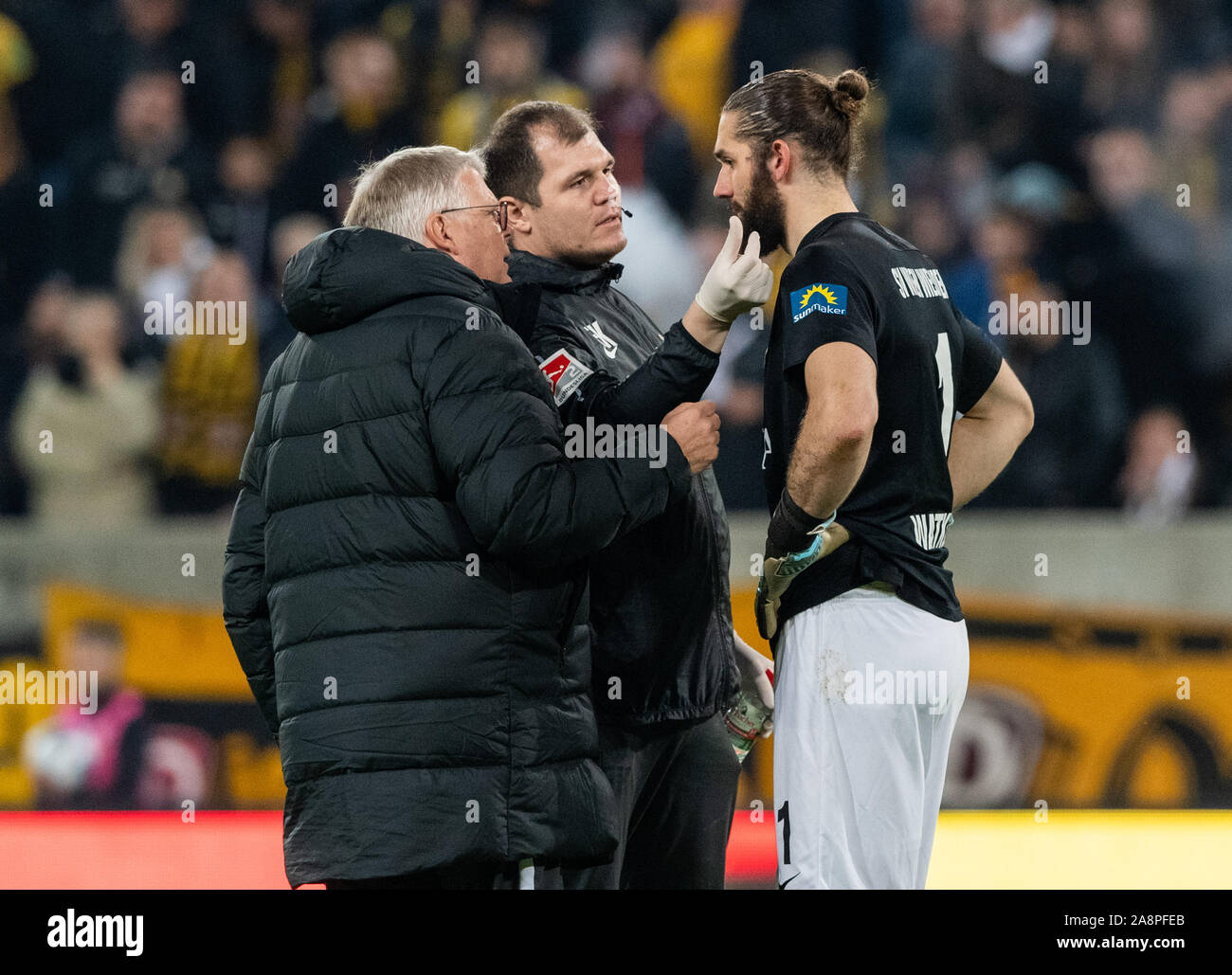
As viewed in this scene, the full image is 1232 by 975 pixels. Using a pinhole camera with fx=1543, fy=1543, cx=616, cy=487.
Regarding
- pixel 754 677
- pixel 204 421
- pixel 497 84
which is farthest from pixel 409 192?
pixel 497 84

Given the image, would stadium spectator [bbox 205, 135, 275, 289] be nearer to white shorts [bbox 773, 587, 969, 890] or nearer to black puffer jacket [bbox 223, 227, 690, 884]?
black puffer jacket [bbox 223, 227, 690, 884]

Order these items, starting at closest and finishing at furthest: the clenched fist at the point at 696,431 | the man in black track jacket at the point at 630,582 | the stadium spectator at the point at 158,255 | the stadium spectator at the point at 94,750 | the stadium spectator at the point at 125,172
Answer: the clenched fist at the point at 696,431, the man in black track jacket at the point at 630,582, the stadium spectator at the point at 94,750, the stadium spectator at the point at 158,255, the stadium spectator at the point at 125,172

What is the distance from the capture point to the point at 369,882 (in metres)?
2.68

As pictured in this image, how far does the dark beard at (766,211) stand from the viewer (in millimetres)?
3230

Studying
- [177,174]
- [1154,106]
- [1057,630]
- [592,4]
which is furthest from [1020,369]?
[177,174]

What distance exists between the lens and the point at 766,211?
3242 millimetres

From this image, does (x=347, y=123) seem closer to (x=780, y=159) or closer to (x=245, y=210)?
(x=245, y=210)

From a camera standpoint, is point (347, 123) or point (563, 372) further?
point (347, 123)

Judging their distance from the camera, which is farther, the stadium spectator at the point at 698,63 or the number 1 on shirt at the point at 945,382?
the stadium spectator at the point at 698,63

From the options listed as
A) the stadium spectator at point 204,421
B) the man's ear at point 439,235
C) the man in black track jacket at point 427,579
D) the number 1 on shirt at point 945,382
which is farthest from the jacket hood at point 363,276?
the stadium spectator at point 204,421

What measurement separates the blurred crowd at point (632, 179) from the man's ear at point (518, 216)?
2.88 metres

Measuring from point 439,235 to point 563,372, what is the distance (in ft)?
1.42

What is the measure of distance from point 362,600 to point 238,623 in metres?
0.55

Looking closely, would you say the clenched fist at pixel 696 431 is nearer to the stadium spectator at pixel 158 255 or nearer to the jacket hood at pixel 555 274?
the jacket hood at pixel 555 274
